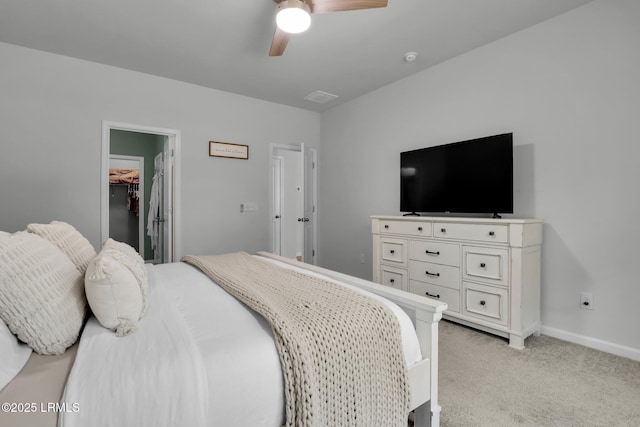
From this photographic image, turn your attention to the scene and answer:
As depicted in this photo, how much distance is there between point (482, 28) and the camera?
2.57m

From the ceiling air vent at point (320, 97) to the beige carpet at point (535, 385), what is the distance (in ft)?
10.5

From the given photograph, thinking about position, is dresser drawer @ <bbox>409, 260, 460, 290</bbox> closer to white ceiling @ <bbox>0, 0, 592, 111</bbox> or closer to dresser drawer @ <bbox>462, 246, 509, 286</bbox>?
dresser drawer @ <bbox>462, 246, 509, 286</bbox>

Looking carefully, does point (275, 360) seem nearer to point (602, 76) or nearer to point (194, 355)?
point (194, 355)

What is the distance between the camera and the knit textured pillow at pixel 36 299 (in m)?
0.89

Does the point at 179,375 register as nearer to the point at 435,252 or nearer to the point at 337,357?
the point at 337,357

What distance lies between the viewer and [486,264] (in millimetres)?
2422

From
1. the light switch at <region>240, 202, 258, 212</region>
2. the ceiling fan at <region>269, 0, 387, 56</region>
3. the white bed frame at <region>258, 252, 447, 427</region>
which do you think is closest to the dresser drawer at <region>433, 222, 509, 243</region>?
the white bed frame at <region>258, 252, 447, 427</region>

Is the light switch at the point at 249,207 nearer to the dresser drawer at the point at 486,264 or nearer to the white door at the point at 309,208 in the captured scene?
the white door at the point at 309,208

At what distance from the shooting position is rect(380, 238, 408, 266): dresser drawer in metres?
3.03

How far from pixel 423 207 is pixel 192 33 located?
8.92 feet

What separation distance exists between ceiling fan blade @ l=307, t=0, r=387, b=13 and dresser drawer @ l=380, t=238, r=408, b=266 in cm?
202

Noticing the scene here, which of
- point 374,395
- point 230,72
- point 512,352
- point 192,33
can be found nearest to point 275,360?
point 374,395

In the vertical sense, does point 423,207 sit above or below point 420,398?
above

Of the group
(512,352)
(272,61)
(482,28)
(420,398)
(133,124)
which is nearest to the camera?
(420,398)
